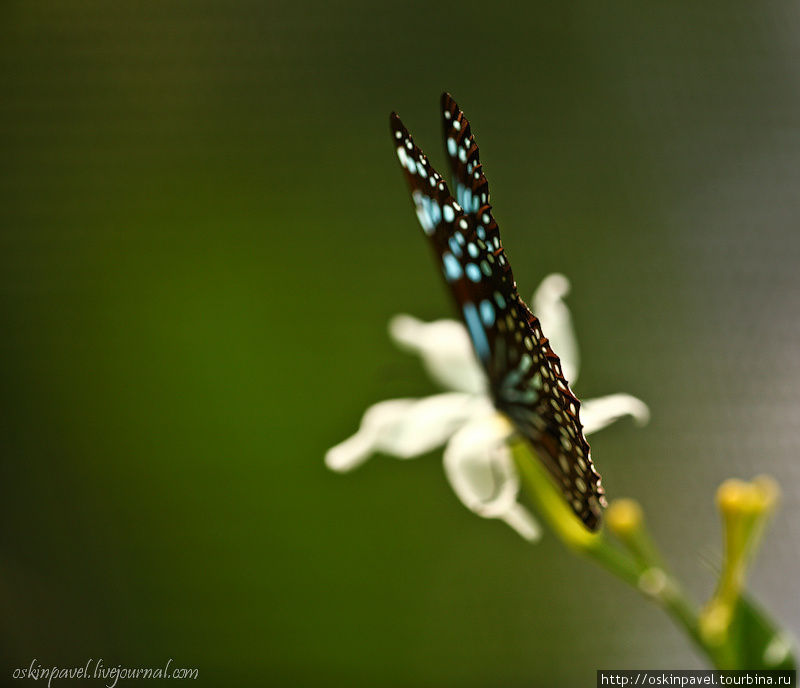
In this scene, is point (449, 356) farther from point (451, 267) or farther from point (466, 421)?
point (451, 267)

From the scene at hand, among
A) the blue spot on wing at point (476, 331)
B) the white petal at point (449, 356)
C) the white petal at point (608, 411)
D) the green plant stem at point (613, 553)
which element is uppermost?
the blue spot on wing at point (476, 331)

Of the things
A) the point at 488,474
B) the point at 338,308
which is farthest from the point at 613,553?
the point at 338,308

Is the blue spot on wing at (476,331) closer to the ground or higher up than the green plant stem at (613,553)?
higher up

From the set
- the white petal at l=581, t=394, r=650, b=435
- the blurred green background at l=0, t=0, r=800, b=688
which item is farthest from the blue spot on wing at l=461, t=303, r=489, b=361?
the blurred green background at l=0, t=0, r=800, b=688

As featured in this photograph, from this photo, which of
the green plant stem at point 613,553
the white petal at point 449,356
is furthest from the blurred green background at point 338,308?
the green plant stem at point 613,553

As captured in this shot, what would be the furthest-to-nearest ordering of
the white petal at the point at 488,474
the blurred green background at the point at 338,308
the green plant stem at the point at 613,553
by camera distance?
the blurred green background at the point at 338,308
the white petal at the point at 488,474
the green plant stem at the point at 613,553

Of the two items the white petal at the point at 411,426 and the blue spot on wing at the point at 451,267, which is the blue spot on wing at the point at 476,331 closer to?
the blue spot on wing at the point at 451,267

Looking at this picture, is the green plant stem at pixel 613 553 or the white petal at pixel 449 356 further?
the white petal at pixel 449 356
